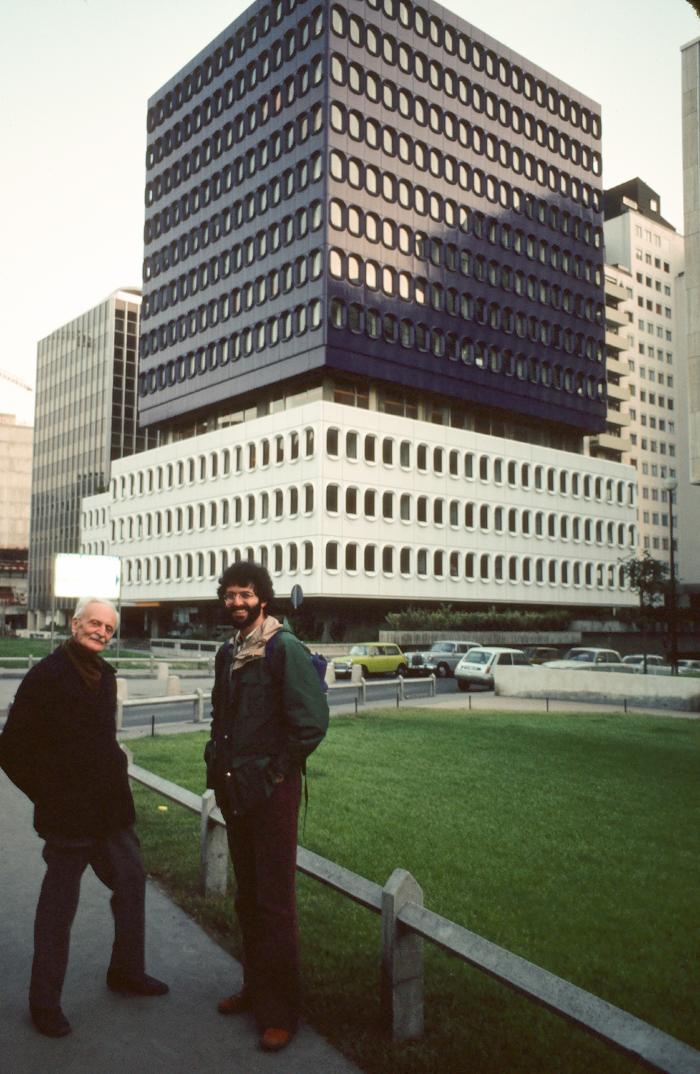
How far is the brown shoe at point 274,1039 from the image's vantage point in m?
4.01

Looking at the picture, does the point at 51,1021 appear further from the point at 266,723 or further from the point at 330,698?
the point at 330,698

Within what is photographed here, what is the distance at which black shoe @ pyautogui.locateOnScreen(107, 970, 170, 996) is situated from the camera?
4.59 m

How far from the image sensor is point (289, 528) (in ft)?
186


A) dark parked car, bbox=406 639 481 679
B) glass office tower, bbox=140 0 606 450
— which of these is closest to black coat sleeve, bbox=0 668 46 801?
dark parked car, bbox=406 639 481 679

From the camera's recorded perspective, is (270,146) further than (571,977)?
Yes

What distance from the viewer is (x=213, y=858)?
6.36 metres

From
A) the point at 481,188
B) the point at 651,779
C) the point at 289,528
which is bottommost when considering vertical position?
the point at 651,779

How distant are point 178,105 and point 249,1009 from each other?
76.9 meters

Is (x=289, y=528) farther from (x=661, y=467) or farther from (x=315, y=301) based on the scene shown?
(x=661, y=467)

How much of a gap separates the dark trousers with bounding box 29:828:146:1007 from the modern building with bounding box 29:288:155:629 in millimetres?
92279

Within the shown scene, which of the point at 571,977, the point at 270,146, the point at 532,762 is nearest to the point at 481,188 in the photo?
the point at 270,146

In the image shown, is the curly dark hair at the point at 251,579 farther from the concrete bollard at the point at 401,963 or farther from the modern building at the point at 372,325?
the modern building at the point at 372,325

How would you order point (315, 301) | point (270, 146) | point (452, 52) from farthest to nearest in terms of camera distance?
1. point (452, 52)
2. point (270, 146)
3. point (315, 301)

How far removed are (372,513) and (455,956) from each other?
177 feet
